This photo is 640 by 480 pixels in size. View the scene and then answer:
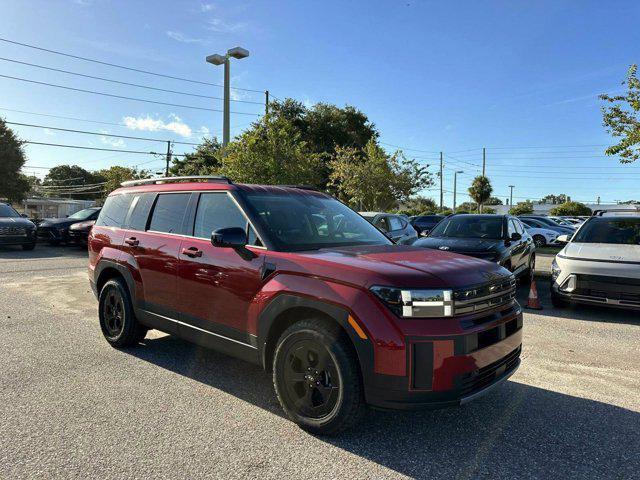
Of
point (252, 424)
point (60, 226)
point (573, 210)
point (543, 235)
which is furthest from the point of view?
point (573, 210)

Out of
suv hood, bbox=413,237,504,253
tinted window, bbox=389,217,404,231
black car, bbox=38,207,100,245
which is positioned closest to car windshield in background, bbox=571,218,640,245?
suv hood, bbox=413,237,504,253

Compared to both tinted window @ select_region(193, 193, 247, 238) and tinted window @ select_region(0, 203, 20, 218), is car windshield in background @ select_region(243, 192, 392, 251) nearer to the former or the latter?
tinted window @ select_region(193, 193, 247, 238)

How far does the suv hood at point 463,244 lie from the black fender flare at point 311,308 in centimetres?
529

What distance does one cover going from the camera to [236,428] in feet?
10.8

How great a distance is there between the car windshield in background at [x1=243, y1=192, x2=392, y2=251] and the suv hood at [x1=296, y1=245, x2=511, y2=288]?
11.0 inches

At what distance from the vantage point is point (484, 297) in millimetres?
3113

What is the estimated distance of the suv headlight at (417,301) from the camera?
2834 mm

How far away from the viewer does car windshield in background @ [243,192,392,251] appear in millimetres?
3752

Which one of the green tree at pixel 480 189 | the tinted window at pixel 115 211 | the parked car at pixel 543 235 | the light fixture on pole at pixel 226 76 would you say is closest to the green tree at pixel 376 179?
the parked car at pixel 543 235

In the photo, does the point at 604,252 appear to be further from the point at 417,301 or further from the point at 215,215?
the point at 215,215

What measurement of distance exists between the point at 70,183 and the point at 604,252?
116136mm

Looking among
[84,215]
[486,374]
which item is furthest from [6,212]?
[486,374]

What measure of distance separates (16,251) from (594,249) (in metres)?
17.2

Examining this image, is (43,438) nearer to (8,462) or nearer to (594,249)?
(8,462)
